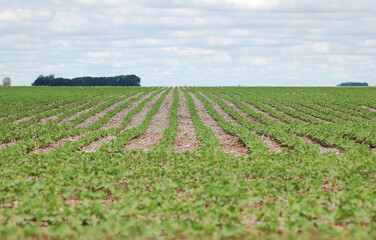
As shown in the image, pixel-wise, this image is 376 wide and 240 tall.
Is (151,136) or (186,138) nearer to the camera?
(186,138)

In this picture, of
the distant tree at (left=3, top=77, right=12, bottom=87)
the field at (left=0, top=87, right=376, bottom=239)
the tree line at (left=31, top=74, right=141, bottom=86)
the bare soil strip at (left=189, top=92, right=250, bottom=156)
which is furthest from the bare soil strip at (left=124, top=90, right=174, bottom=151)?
the distant tree at (left=3, top=77, right=12, bottom=87)

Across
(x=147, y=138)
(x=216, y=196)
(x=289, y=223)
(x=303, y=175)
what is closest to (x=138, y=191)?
(x=216, y=196)

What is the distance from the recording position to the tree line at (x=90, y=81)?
123m

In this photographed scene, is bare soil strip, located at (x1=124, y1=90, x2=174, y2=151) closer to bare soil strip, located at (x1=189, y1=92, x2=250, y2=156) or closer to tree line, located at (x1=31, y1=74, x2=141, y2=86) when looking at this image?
bare soil strip, located at (x1=189, y1=92, x2=250, y2=156)

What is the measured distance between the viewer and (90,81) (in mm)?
125500

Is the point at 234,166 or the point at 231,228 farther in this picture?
the point at 234,166

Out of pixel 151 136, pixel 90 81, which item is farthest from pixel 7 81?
pixel 151 136

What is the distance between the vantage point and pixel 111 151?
519 inches

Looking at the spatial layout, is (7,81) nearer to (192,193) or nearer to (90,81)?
(90,81)

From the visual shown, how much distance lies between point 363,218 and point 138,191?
14.7 ft

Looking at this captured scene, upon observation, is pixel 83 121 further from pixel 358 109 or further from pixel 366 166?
pixel 358 109

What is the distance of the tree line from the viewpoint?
123000 millimetres

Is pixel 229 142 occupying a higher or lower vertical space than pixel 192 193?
lower

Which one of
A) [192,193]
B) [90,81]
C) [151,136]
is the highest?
[90,81]
